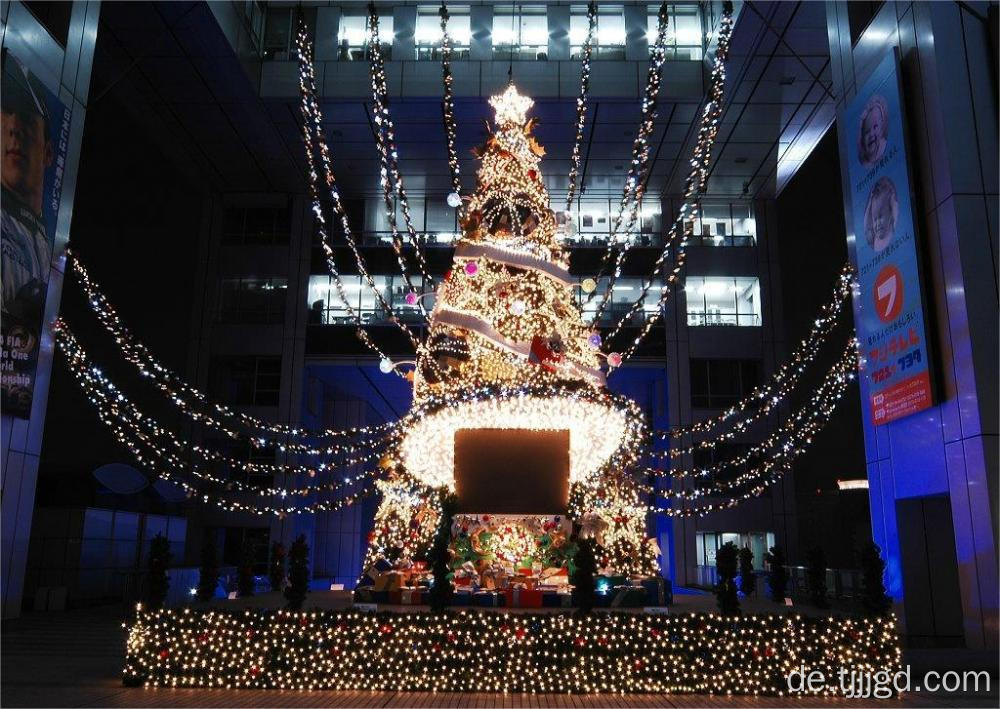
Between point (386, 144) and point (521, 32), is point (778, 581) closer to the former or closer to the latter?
point (386, 144)

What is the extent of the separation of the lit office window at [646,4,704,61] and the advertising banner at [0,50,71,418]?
1557cm

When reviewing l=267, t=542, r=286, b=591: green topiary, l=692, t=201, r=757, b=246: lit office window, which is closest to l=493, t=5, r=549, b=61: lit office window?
l=692, t=201, r=757, b=246: lit office window

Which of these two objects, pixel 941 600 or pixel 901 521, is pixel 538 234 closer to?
pixel 901 521

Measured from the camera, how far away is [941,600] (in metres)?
11.2

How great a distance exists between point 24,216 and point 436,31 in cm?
1350

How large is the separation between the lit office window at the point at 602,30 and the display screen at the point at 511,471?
13.3 m

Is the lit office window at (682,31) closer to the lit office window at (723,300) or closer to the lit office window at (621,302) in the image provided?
the lit office window at (621,302)

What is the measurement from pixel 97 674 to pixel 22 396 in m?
5.43

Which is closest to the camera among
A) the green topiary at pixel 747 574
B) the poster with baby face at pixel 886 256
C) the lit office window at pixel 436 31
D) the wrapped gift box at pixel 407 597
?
the poster with baby face at pixel 886 256

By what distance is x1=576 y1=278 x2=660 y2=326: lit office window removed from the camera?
25469mm

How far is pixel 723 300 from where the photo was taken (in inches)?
1033

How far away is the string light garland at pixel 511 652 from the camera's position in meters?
8.55

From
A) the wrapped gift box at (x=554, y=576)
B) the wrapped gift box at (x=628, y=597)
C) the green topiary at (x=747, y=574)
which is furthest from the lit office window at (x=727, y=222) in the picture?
the wrapped gift box at (x=628, y=597)

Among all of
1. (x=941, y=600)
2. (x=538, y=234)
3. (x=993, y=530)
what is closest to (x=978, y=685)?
(x=993, y=530)
